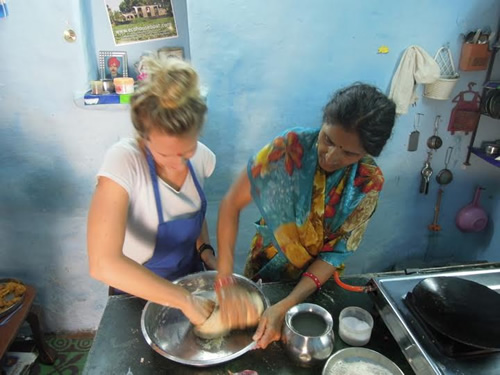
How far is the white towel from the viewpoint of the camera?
2008 mm

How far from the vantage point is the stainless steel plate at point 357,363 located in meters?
1.00

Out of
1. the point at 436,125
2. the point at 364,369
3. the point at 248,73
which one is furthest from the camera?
the point at 436,125

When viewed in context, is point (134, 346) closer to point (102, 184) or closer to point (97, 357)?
point (97, 357)

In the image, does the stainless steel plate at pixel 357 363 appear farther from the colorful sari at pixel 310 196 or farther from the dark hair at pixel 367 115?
the dark hair at pixel 367 115

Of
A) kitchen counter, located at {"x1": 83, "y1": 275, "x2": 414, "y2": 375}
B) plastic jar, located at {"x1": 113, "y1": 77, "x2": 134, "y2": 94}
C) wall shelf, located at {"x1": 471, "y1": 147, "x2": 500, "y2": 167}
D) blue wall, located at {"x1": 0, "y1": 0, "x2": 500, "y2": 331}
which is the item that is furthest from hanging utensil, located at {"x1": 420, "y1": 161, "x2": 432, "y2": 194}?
plastic jar, located at {"x1": 113, "y1": 77, "x2": 134, "y2": 94}

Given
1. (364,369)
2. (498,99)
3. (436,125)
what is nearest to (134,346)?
(364,369)

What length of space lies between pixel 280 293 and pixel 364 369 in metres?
0.38

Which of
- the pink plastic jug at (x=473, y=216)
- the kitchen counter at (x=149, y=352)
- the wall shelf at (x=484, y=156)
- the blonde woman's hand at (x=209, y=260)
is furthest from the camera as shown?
the pink plastic jug at (x=473, y=216)

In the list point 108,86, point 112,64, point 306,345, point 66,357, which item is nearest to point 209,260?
point 306,345

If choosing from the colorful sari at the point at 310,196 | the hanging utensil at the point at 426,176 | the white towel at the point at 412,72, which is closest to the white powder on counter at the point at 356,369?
the colorful sari at the point at 310,196

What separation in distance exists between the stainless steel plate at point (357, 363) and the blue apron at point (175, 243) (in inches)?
27.2

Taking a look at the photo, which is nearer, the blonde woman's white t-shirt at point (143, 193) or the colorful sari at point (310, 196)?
the blonde woman's white t-shirt at point (143, 193)

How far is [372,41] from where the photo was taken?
200 cm

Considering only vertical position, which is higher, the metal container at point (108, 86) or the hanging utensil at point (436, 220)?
the metal container at point (108, 86)
